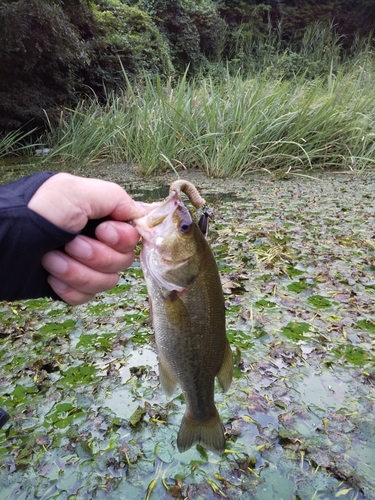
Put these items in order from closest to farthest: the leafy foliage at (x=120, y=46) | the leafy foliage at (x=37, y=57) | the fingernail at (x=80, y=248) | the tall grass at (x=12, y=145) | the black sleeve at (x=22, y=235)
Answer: the black sleeve at (x=22, y=235) < the fingernail at (x=80, y=248) < the leafy foliage at (x=37, y=57) < the tall grass at (x=12, y=145) < the leafy foliage at (x=120, y=46)

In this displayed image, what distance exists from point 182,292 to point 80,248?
0.34 metres

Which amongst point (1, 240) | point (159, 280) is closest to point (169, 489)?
point (159, 280)

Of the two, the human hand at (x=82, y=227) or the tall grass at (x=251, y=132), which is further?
the tall grass at (x=251, y=132)

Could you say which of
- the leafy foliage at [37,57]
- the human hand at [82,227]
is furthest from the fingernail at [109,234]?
the leafy foliage at [37,57]

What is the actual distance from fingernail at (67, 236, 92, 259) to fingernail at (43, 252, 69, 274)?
1.4 inches

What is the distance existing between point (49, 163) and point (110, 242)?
23.9ft

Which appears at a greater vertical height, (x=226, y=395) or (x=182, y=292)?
(x=182, y=292)

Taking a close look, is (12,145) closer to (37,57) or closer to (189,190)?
(37,57)

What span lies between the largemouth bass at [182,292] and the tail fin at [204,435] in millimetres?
131

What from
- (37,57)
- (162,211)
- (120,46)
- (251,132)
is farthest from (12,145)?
(162,211)

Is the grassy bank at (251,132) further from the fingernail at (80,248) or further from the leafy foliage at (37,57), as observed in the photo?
the fingernail at (80,248)

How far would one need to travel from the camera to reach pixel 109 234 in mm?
1392

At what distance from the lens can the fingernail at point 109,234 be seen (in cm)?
139

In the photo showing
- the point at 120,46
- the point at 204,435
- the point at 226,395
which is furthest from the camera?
the point at 120,46
